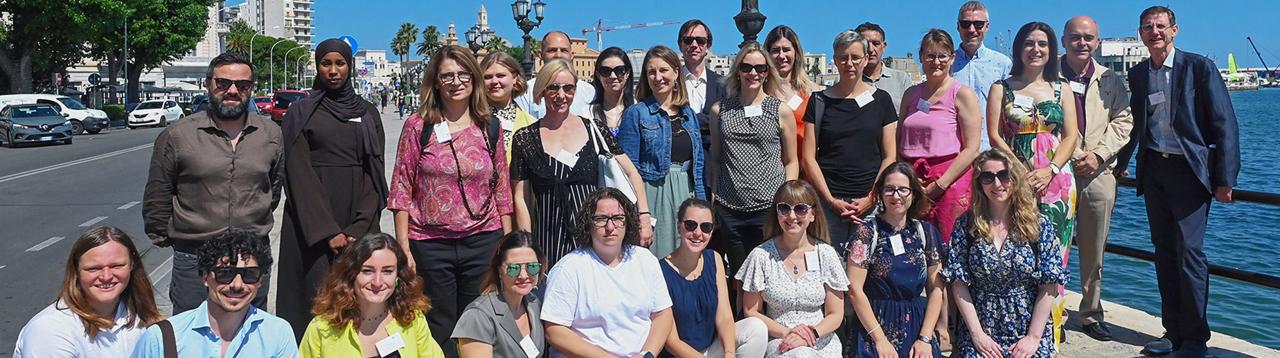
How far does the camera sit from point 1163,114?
5.30 meters

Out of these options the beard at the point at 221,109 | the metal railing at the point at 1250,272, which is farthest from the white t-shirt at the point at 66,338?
the metal railing at the point at 1250,272

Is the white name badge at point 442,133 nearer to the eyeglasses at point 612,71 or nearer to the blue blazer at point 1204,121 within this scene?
the eyeglasses at point 612,71

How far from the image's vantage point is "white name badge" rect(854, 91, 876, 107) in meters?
5.30

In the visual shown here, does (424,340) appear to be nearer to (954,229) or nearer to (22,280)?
(954,229)

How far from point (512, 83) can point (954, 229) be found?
8.04 feet

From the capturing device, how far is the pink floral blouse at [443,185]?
15.1 ft

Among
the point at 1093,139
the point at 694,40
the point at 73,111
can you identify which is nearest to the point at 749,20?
the point at 694,40

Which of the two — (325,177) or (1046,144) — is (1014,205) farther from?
(325,177)

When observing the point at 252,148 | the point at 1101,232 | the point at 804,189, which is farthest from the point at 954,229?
the point at 252,148

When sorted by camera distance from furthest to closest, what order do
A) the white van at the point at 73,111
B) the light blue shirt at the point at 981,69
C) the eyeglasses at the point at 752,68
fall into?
1. the white van at the point at 73,111
2. the light blue shirt at the point at 981,69
3. the eyeglasses at the point at 752,68

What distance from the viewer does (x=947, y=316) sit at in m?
4.95

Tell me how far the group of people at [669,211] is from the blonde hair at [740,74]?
2 centimetres

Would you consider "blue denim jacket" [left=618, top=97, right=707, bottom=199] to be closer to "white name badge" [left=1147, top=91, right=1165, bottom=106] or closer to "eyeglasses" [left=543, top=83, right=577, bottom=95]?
"eyeglasses" [left=543, top=83, right=577, bottom=95]

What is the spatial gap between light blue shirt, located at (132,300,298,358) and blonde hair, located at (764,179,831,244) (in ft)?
7.58
